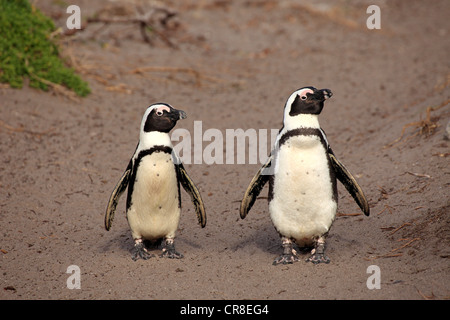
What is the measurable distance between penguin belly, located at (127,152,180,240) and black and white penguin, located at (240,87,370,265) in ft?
2.53

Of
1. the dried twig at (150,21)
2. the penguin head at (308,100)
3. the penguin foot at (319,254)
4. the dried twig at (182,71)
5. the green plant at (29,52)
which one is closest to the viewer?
the penguin head at (308,100)

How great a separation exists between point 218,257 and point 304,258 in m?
0.68

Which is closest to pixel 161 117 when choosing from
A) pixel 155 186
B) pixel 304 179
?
pixel 155 186

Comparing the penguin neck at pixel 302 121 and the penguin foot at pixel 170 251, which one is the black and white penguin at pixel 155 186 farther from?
the penguin neck at pixel 302 121

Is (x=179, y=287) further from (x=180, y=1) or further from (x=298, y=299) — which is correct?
(x=180, y=1)

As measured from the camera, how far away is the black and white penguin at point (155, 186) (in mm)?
4484

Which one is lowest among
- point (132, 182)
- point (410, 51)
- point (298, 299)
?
point (298, 299)

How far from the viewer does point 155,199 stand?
4.56 metres

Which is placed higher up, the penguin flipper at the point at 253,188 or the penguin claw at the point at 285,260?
the penguin flipper at the point at 253,188

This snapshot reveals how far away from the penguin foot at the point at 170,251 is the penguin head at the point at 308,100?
1.42 m

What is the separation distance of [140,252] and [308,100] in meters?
1.77

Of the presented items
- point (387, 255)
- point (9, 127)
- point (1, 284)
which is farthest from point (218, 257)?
point (9, 127)

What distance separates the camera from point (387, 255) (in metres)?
4.45

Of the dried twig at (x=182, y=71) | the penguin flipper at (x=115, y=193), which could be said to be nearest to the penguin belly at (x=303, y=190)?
the penguin flipper at (x=115, y=193)
